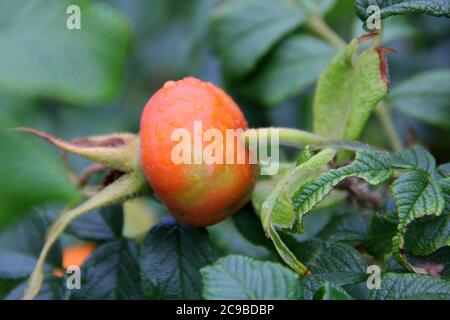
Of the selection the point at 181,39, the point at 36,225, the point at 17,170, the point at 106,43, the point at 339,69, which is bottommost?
the point at 36,225

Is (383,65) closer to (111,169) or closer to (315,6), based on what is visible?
(111,169)

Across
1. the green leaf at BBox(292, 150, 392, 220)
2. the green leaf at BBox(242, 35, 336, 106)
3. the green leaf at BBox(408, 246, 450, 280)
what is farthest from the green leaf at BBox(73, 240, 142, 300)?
the green leaf at BBox(242, 35, 336, 106)

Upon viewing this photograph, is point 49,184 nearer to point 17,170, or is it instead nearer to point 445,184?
point 17,170

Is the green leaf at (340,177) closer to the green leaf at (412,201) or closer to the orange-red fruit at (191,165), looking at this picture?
the green leaf at (412,201)

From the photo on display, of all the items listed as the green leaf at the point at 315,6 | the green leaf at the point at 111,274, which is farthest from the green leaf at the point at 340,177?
the green leaf at the point at 315,6

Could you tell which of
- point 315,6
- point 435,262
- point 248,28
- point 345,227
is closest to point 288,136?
point 345,227
